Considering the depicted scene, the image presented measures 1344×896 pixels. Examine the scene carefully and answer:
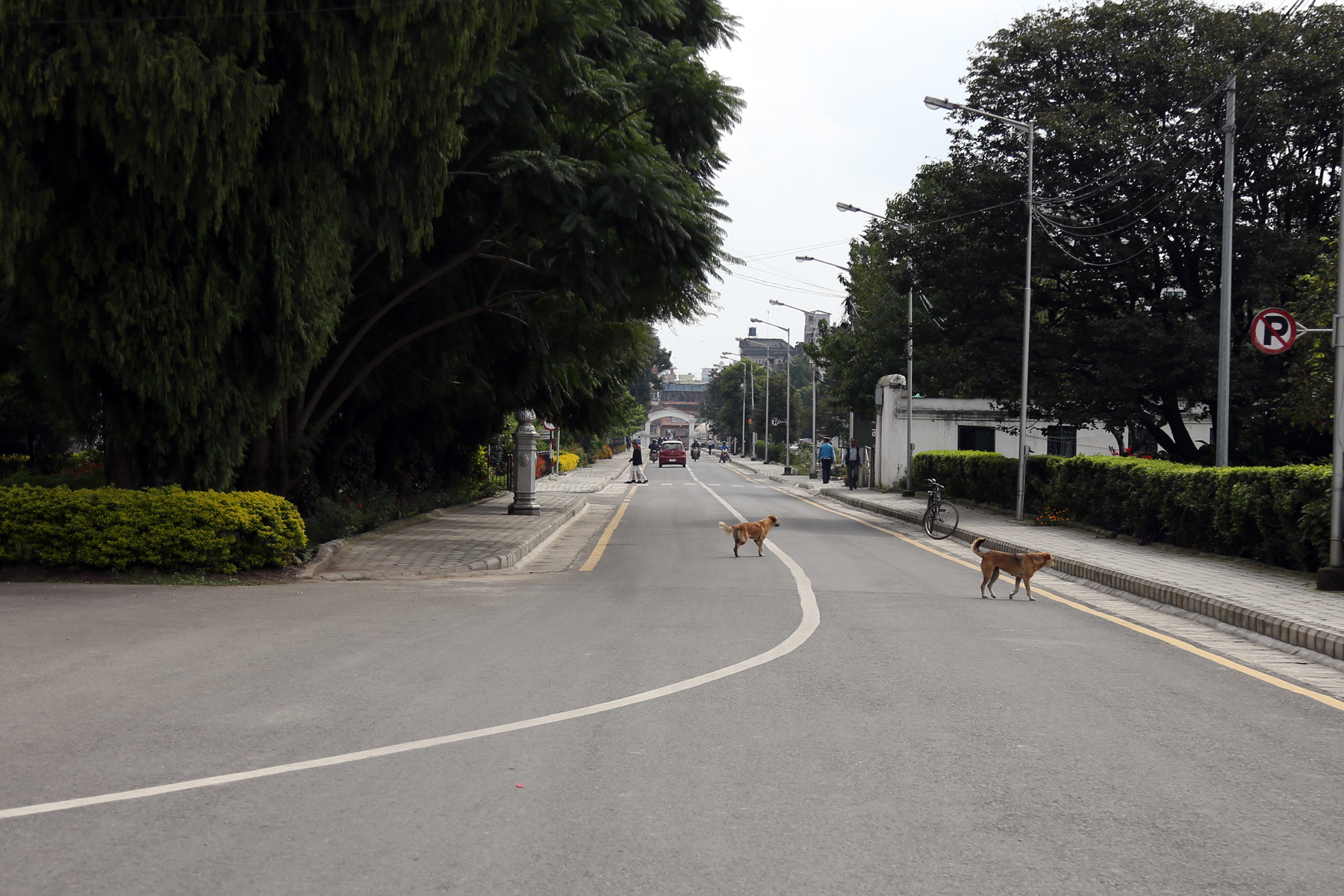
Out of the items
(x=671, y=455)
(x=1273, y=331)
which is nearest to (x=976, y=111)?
(x=1273, y=331)

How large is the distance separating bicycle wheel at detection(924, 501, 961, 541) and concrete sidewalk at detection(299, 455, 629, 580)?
717 centimetres

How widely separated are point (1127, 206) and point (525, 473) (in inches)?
610

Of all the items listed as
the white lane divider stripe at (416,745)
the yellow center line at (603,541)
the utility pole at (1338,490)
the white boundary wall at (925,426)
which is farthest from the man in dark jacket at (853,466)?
the white lane divider stripe at (416,745)

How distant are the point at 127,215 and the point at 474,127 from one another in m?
4.95

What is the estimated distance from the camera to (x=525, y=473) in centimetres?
2405

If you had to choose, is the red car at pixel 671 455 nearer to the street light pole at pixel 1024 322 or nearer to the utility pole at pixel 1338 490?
the street light pole at pixel 1024 322

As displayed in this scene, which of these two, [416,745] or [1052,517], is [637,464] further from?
[416,745]

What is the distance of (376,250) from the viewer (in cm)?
1496

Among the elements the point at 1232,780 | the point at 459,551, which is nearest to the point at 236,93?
the point at 459,551

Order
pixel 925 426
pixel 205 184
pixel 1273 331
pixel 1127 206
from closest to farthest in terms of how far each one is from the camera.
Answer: pixel 205 184 < pixel 1273 331 < pixel 1127 206 < pixel 925 426

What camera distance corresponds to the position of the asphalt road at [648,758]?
4.07 m

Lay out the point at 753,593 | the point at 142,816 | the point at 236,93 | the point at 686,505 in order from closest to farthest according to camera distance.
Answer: the point at 142,816
the point at 236,93
the point at 753,593
the point at 686,505

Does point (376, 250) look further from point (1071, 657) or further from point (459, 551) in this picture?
point (1071, 657)

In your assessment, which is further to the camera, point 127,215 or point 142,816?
point 127,215
